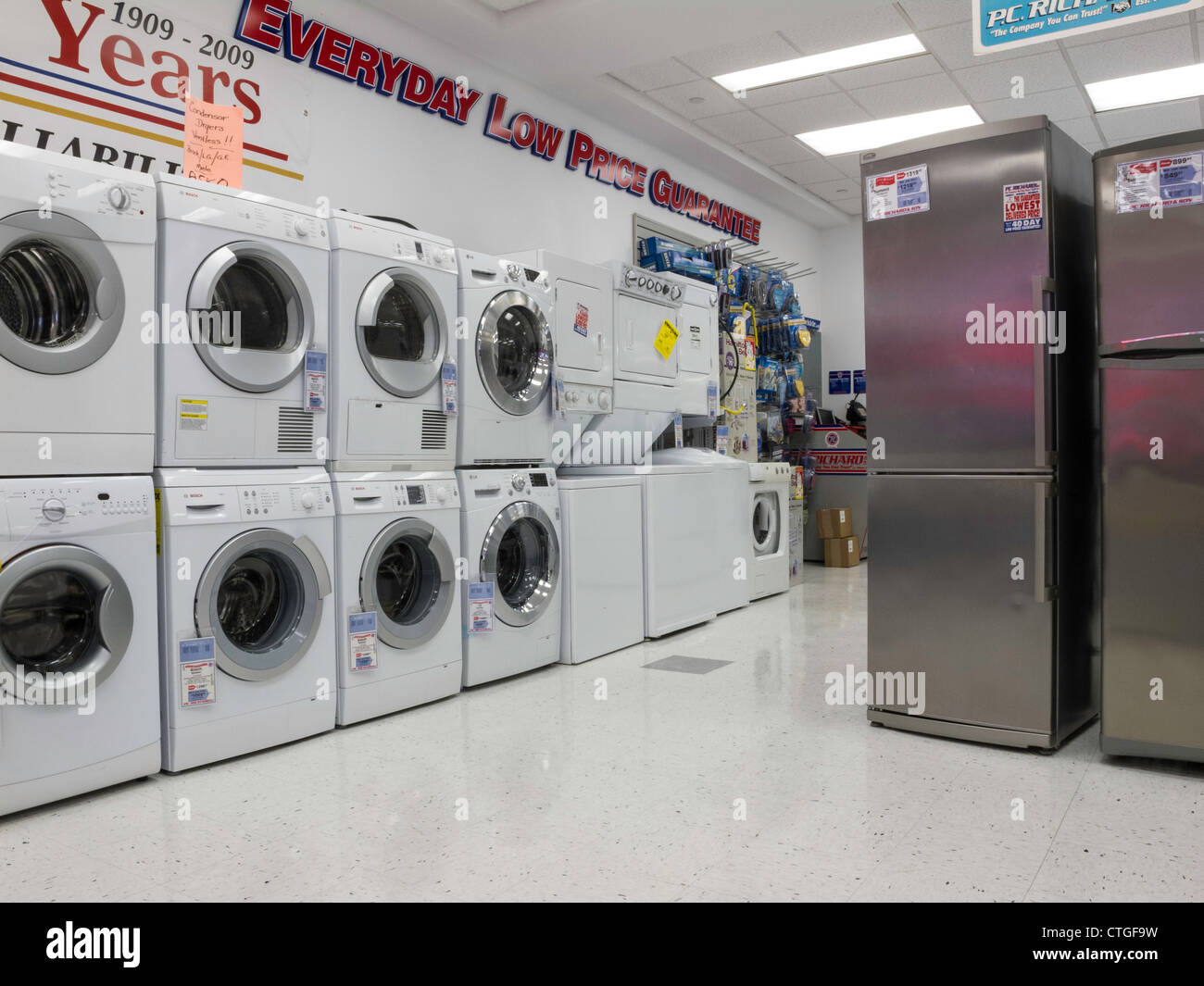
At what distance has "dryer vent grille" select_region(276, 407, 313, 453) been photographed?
311 centimetres

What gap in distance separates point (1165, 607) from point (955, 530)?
0.64 meters

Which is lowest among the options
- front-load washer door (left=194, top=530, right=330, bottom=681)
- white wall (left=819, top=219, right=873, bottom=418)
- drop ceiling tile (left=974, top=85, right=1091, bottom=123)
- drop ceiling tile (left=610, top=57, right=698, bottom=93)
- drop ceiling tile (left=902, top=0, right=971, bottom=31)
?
front-load washer door (left=194, top=530, right=330, bottom=681)

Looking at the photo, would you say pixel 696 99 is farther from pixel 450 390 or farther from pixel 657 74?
pixel 450 390

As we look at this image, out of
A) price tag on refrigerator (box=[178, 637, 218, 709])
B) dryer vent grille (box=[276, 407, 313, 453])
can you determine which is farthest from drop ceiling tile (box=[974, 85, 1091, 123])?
price tag on refrigerator (box=[178, 637, 218, 709])

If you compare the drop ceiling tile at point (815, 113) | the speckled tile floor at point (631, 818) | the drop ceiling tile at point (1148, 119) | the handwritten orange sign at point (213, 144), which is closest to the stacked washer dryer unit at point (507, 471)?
the speckled tile floor at point (631, 818)

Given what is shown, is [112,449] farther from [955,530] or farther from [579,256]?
[579,256]

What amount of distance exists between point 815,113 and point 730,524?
296 centimetres

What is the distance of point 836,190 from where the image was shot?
809cm

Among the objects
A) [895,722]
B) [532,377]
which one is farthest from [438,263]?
[895,722]

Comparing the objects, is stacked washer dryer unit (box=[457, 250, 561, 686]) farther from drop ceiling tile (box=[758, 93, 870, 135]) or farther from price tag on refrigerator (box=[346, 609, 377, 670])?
drop ceiling tile (box=[758, 93, 870, 135])

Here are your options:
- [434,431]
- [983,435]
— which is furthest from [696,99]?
[983,435]

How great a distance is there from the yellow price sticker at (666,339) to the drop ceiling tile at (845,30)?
67.2 inches

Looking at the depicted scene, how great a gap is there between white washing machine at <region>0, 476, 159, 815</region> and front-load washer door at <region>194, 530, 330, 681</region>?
0.28 m

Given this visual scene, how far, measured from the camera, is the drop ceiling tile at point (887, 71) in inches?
212
